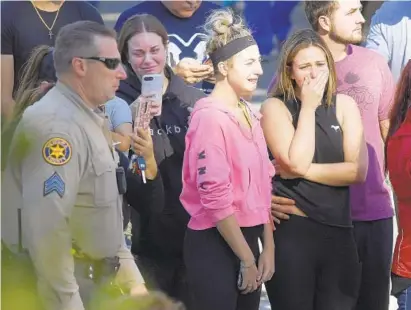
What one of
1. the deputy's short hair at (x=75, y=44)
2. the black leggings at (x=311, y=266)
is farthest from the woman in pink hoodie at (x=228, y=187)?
the deputy's short hair at (x=75, y=44)

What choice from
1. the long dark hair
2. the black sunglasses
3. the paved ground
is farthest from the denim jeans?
the black sunglasses

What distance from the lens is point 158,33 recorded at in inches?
122

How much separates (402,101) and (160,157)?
0.94 meters

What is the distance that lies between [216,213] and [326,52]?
84 cm

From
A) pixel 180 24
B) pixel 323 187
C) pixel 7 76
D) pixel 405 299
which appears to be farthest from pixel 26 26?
pixel 405 299

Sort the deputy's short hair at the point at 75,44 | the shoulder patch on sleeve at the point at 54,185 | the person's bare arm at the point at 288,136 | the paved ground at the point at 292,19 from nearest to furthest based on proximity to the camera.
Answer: the shoulder patch on sleeve at the point at 54,185 < the deputy's short hair at the point at 75,44 < the person's bare arm at the point at 288,136 < the paved ground at the point at 292,19

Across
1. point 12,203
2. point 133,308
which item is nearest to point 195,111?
point 12,203

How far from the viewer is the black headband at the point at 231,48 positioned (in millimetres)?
2982

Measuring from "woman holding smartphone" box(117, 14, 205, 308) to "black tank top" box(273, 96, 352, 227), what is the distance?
1.33 ft

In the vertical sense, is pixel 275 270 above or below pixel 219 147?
below

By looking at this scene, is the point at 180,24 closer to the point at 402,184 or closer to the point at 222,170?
the point at 222,170

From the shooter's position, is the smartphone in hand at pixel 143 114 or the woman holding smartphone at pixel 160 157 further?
the woman holding smartphone at pixel 160 157

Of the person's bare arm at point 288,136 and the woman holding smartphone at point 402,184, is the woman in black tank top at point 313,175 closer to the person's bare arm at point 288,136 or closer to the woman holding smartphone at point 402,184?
the person's bare arm at point 288,136

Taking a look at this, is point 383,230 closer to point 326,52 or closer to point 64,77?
point 326,52
